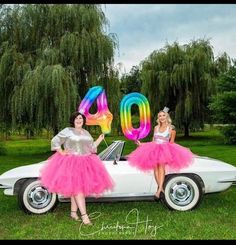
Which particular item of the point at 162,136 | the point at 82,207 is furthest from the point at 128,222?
the point at 162,136

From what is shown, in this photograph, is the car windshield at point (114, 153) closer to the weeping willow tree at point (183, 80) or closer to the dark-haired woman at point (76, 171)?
the dark-haired woman at point (76, 171)

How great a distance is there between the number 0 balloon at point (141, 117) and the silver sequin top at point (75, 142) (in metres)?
1.42

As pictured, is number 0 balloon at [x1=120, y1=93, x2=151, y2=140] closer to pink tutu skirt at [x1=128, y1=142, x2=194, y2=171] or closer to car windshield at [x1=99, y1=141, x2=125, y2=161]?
car windshield at [x1=99, y1=141, x2=125, y2=161]

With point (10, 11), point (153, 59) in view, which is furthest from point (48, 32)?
point (153, 59)

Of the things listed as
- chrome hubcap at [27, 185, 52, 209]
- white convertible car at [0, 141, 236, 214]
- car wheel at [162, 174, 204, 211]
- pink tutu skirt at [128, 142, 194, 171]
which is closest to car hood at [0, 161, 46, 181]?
white convertible car at [0, 141, 236, 214]

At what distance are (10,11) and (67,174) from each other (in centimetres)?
1367

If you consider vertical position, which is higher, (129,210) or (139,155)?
→ (139,155)

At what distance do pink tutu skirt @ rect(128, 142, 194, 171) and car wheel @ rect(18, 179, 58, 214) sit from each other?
1.40 metres

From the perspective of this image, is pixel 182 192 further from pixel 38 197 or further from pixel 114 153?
pixel 38 197

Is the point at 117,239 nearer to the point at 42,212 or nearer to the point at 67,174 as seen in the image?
the point at 67,174

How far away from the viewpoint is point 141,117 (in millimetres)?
8250

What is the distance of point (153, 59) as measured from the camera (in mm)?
28422

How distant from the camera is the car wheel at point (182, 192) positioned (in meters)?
7.42

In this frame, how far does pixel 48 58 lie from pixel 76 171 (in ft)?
37.4
